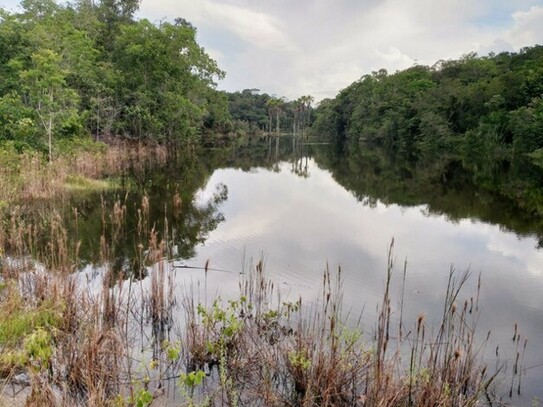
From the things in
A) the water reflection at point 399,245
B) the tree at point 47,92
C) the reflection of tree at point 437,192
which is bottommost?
the water reflection at point 399,245

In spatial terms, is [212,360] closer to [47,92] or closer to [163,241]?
[163,241]

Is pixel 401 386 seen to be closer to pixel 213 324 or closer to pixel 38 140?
pixel 213 324

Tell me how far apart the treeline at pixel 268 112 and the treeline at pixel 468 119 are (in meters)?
25.1

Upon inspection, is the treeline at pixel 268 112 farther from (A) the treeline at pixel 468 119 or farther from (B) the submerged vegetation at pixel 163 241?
(B) the submerged vegetation at pixel 163 241

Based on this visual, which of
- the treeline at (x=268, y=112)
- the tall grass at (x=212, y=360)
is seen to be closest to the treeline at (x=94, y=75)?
the tall grass at (x=212, y=360)

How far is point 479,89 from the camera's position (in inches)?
1838

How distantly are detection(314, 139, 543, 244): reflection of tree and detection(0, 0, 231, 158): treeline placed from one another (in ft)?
43.9

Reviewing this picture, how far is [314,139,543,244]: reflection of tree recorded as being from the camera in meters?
14.7

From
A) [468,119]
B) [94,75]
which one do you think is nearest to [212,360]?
[94,75]

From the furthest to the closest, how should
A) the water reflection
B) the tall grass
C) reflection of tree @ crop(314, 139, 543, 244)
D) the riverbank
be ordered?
reflection of tree @ crop(314, 139, 543, 244) < the riverbank < the water reflection < the tall grass

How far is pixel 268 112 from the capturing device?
4336 inches

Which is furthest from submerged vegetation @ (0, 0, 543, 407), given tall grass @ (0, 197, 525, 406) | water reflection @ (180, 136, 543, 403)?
water reflection @ (180, 136, 543, 403)

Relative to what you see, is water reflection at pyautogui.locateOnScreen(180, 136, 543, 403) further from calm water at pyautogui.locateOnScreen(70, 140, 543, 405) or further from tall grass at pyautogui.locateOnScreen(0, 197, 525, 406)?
tall grass at pyautogui.locateOnScreen(0, 197, 525, 406)

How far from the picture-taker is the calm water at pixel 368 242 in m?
7.38
